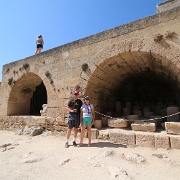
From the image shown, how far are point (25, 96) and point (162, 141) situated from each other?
677 centimetres

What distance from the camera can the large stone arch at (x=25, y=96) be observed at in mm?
7133

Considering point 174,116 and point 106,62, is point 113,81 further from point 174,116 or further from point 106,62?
point 174,116

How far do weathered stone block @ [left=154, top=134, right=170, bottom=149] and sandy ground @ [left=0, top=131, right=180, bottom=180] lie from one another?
0.54ft

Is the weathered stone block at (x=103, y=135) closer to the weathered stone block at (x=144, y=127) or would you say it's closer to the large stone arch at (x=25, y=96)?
the weathered stone block at (x=144, y=127)

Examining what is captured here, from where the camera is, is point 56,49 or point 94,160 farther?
point 56,49

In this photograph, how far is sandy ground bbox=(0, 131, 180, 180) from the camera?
2201 mm

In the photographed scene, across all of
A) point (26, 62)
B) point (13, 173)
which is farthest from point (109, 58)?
point (26, 62)

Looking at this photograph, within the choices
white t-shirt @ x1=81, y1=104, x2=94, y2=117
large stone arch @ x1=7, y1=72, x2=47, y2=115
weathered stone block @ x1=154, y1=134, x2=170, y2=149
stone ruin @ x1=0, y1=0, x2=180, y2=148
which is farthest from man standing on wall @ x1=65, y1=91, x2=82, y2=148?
large stone arch @ x1=7, y1=72, x2=47, y2=115

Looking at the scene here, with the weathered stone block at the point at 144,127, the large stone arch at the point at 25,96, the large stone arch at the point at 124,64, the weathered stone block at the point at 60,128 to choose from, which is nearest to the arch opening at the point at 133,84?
the large stone arch at the point at 124,64

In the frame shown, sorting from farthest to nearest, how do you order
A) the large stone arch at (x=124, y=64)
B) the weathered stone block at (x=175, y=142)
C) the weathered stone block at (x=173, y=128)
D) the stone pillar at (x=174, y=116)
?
the stone pillar at (x=174, y=116) < the large stone arch at (x=124, y=64) < the weathered stone block at (x=173, y=128) < the weathered stone block at (x=175, y=142)

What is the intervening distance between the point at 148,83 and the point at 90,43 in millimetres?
3803

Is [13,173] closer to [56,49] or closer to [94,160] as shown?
[94,160]

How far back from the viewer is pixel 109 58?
425 cm

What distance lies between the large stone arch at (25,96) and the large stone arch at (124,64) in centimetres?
332
